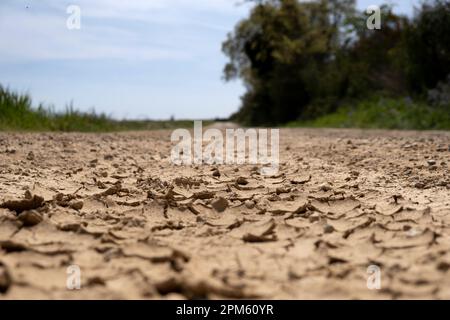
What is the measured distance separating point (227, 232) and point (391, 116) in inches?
366

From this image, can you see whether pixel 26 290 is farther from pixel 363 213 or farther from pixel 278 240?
pixel 363 213

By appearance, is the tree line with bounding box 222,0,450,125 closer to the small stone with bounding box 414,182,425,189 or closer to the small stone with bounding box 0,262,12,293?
the small stone with bounding box 414,182,425,189

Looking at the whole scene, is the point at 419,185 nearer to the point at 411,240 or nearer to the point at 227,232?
the point at 411,240

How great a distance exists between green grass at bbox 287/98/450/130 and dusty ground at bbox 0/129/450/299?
6.30 metres

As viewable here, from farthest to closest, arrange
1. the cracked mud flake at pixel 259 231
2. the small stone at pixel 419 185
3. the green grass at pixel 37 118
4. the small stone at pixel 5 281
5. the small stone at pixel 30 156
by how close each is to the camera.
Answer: the green grass at pixel 37 118
the small stone at pixel 30 156
the small stone at pixel 419 185
the cracked mud flake at pixel 259 231
the small stone at pixel 5 281

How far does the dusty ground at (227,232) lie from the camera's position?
138 centimetres

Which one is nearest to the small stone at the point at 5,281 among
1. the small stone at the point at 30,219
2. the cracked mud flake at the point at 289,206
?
the small stone at the point at 30,219

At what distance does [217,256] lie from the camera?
160cm

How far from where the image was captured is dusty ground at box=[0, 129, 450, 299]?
1379 mm

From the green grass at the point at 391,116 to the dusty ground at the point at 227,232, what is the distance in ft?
20.7

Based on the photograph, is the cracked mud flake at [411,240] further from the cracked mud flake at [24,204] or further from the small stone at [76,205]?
the cracked mud flake at [24,204]

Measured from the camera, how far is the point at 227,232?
190 centimetres
